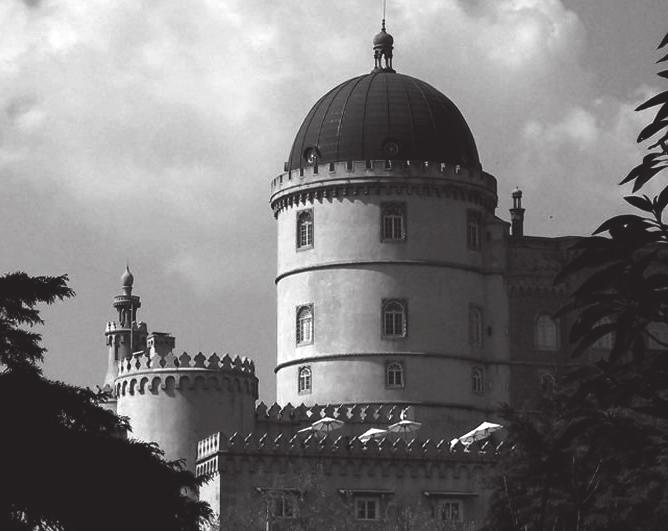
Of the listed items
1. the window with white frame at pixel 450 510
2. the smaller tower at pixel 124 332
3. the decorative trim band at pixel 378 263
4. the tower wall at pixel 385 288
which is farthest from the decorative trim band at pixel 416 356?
the smaller tower at pixel 124 332

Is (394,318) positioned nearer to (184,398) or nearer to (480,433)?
(480,433)

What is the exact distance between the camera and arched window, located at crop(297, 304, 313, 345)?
74062mm

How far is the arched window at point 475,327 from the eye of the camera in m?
74.7

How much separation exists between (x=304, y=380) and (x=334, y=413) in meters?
3.29

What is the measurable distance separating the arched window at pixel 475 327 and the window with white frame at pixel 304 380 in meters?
7.73

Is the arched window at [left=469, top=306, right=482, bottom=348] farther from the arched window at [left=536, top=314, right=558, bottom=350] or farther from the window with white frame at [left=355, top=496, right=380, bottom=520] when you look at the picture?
the window with white frame at [left=355, top=496, right=380, bottom=520]

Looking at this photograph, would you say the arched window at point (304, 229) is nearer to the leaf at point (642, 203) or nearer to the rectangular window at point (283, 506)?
the rectangular window at point (283, 506)

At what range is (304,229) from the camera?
2965 inches

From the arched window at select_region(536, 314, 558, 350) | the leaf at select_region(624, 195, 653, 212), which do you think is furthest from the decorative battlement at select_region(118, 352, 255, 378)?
the leaf at select_region(624, 195, 653, 212)

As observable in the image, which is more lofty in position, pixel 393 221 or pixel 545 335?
pixel 393 221

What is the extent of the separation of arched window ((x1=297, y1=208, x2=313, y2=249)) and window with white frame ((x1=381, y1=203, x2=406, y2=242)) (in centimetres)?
356

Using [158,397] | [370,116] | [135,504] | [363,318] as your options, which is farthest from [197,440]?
[135,504]

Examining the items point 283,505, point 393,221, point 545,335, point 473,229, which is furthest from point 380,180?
point 283,505

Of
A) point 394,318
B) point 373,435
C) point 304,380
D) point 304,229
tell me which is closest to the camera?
point 373,435
